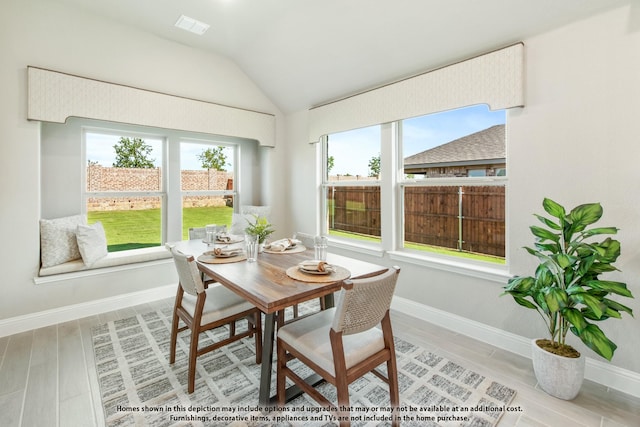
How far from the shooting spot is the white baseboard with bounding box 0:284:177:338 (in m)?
2.76

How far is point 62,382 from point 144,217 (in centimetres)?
222

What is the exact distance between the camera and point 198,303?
1.96 meters

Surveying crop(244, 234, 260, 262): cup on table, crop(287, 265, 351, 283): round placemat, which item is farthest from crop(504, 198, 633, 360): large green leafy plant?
crop(244, 234, 260, 262): cup on table

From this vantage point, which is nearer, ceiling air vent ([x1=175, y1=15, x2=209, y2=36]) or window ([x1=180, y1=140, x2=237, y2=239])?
ceiling air vent ([x1=175, y1=15, x2=209, y2=36])

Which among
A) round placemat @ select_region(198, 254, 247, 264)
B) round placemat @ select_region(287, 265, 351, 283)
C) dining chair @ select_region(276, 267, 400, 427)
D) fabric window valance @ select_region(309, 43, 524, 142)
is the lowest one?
dining chair @ select_region(276, 267, 400, 427)

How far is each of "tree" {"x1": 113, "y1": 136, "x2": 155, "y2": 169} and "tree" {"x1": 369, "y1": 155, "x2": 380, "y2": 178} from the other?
286 cm

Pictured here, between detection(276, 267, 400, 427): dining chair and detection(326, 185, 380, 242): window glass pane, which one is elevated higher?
detection(326, 185, 380, 242): window glass pane

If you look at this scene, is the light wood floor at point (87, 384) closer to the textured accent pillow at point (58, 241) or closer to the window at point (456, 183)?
the textured accent pillow at point (58, 241)

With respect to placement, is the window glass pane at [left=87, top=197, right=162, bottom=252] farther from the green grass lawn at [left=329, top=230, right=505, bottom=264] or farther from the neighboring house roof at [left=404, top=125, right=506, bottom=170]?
the neighboring house roof at [left=404, top=125, right=506, bottom=170]

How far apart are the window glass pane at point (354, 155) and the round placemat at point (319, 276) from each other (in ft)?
6.42

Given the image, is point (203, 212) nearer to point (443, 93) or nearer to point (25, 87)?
point (25, 87)

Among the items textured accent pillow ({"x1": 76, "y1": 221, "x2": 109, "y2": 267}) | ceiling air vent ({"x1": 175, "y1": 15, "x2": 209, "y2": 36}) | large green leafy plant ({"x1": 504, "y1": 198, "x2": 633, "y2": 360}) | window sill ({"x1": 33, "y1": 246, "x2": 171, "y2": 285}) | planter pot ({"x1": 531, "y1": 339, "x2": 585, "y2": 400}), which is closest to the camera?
large green leafy plant ({"x1": 504, "y1": 198, "x2": 633, "y2": 360})

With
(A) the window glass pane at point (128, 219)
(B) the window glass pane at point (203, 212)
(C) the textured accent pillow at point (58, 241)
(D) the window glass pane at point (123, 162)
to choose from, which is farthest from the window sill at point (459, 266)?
(C) the textured accent pillow at point (58, 241)

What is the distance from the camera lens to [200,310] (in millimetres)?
1970
